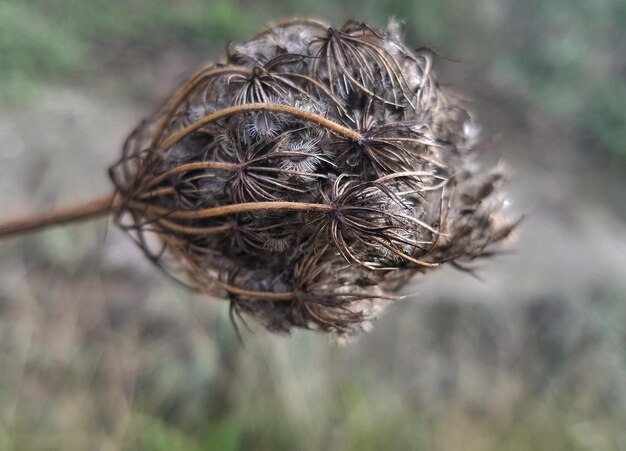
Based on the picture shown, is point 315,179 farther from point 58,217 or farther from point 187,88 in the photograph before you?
point 58,217

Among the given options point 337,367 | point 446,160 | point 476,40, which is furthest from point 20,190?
point 476,40

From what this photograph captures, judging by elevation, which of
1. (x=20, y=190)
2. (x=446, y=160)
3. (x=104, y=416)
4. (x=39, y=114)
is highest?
(x=39, y=114)

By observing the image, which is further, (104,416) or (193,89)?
(104,416)

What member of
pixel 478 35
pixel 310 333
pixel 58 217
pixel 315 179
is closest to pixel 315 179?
pixel 315 179

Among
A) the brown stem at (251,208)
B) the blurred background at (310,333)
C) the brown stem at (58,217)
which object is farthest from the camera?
the blurred background at (310,333)

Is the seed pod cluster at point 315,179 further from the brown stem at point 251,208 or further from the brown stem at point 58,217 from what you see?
the brown stem at point 58,217

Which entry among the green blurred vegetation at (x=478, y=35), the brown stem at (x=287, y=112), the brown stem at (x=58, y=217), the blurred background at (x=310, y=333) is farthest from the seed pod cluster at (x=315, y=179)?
the green blurred vegetation at (x=478, y=35)

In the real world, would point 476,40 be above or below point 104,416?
above

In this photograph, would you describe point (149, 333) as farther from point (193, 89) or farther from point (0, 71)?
point (193, 89)
